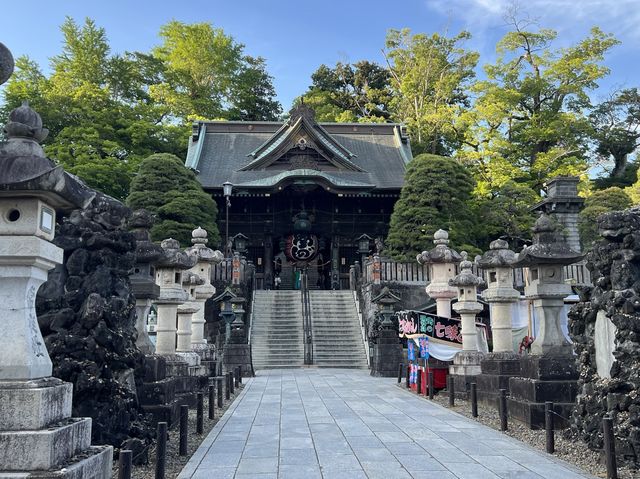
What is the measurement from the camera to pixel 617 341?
6812 millimetres

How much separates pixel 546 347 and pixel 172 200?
21301 mm

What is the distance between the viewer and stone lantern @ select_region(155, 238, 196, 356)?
35.8 ft

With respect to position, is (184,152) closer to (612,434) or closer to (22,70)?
(22,70)

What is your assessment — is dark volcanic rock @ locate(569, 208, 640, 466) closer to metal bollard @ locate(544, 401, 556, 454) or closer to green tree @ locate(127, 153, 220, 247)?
metal bollard @ locate(544, 401, 556, 454)

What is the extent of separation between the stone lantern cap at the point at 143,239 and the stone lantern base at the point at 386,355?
12.1 metres

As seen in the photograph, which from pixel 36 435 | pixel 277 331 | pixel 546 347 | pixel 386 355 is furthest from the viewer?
pixel 277 331

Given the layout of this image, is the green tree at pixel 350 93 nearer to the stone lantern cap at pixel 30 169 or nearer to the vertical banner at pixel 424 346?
the vertical banner at pixel 424 346

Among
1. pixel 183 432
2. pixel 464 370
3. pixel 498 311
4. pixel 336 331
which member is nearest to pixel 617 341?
pixel 498 311

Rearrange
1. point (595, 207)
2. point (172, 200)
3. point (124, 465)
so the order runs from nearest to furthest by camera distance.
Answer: point (124, 465), point (172, 200), point (595, 207)

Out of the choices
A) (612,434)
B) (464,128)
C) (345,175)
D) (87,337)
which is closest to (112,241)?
(87,337)

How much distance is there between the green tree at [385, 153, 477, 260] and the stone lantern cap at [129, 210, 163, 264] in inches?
718

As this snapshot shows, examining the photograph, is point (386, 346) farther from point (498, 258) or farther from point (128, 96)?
point (128, 96)

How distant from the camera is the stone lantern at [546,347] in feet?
28.1

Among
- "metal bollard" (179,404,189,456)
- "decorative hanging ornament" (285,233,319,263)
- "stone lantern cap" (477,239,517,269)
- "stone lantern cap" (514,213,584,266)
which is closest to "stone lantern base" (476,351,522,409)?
"stone lantern cap" (477,239,517,269)
